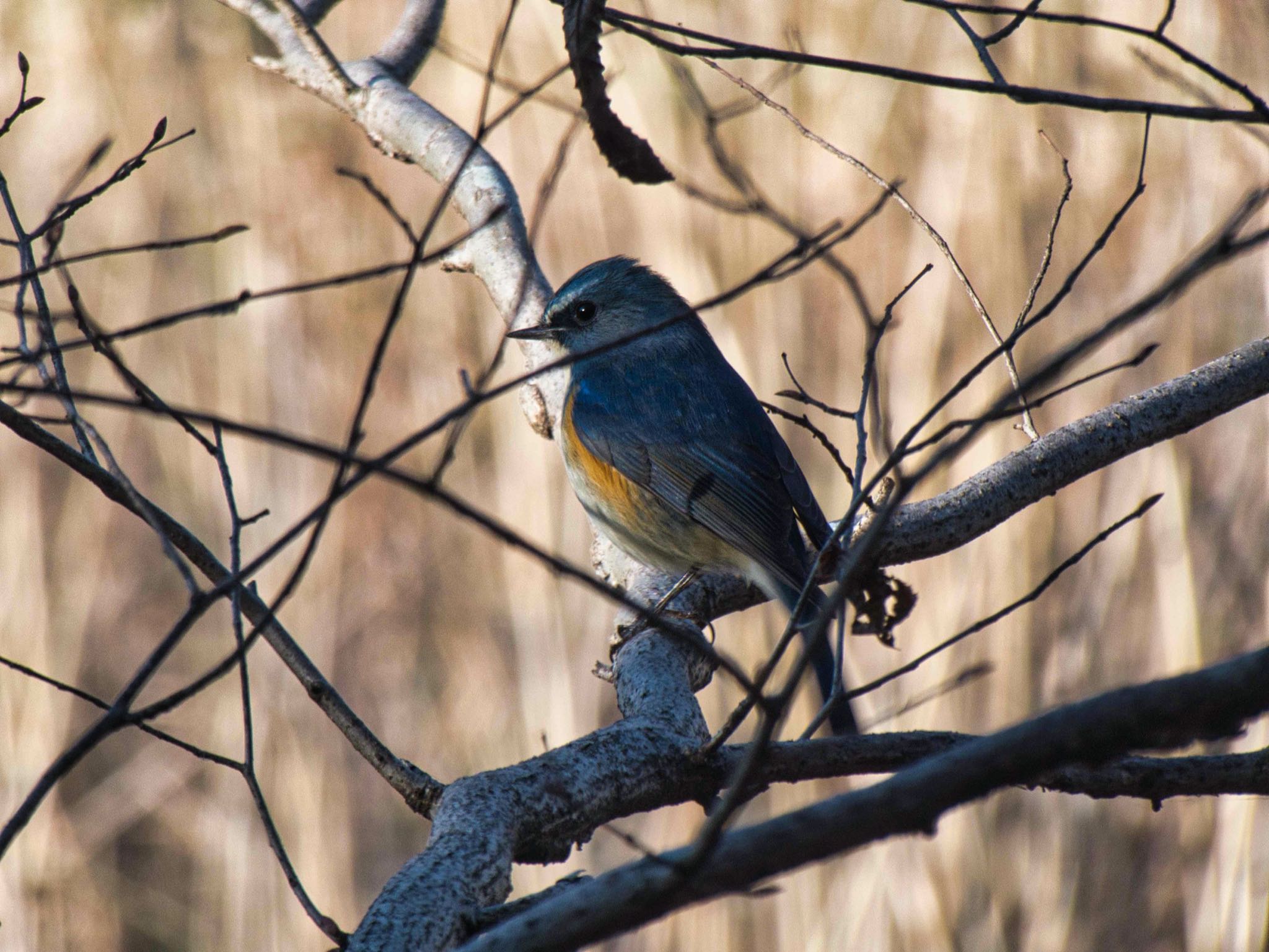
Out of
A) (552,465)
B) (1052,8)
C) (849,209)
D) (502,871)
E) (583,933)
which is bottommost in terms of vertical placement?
(583,933)

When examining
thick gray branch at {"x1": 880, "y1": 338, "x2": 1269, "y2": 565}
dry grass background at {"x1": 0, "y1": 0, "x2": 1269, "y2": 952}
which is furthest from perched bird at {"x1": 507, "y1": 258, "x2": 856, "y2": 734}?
dry grass background at {"x1": 0, "y1": 0, "x2": 1269, "y2": 952}

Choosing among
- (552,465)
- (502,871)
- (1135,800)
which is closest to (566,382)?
(552,465)

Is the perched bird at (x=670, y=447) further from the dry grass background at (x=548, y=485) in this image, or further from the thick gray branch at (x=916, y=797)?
the thick gray branch at (x=916, y=797)

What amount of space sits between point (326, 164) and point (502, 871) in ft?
14.5

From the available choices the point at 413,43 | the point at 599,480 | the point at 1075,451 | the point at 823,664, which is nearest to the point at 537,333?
the point at 599,480

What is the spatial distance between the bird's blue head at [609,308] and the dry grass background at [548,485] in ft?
2.83

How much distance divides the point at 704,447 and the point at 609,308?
0.51 metres

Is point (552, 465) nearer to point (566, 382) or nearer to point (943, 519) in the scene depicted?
point (566, 382)

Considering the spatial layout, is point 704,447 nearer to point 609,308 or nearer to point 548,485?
point 609,308

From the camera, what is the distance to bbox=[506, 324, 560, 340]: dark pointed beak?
2.97 m

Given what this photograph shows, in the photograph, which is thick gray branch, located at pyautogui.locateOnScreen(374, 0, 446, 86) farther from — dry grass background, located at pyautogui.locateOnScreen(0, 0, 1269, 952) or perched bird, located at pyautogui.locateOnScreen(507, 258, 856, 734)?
dry grass background, located at pyautogui.locateOnScreen(0, 0, 1269, 952)

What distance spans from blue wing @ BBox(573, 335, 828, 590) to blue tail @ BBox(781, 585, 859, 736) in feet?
0.17

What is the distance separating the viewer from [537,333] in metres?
Result: 3.01

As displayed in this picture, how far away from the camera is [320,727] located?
4.51 meters
